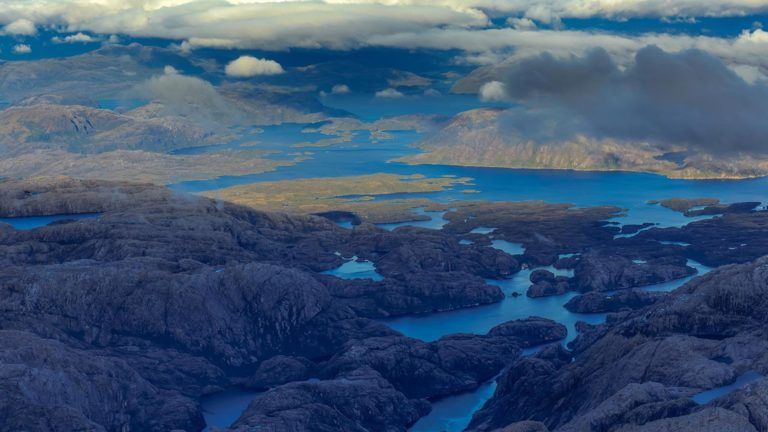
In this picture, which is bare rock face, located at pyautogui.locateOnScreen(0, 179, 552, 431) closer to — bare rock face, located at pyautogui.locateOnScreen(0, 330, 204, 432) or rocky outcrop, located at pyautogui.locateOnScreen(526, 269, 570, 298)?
bare rock face, located at pyautogui.locateOnScreen(0, 330, 204, 432)

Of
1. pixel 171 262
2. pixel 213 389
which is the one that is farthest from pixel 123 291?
pixel 213 389

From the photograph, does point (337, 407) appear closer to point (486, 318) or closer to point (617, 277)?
point (486, 318)

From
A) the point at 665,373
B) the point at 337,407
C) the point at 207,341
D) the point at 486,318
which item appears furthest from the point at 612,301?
the point at 665,373

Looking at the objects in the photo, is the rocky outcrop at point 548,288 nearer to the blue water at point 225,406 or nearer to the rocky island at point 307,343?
the rocky island at point 307,343

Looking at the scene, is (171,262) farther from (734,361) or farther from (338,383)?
(734,361)

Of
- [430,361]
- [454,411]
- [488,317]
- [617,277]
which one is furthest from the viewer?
[617,277]

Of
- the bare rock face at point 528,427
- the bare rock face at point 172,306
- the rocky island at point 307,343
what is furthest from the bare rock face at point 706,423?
the bare rock face at point 172,306

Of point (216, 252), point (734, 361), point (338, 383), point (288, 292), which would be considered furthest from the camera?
point (216, 252)
